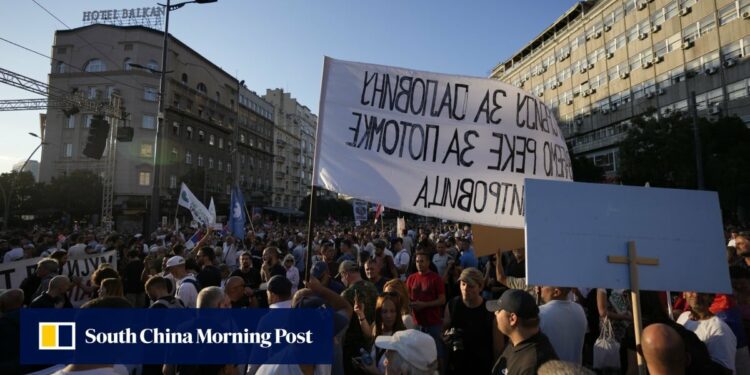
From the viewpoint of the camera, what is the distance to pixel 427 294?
5.50 metres

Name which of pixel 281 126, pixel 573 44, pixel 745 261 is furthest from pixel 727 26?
pixel 281 126

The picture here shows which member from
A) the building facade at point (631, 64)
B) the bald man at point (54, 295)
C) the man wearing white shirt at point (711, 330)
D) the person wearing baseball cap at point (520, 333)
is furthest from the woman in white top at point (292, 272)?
the building facade at point (631, 64)

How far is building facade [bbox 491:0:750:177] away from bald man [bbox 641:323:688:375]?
1124 inches

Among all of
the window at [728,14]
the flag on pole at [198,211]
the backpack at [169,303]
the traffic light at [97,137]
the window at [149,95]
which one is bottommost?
the backpack at [169,303]

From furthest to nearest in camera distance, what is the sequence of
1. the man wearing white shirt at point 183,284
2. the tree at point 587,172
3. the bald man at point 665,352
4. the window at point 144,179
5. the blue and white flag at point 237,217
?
the window at point 144,179 < the tree at point 587,172 < the blue and white flag at point 237,217 < the man wearing white shirt at point 183,284 < the bald man at point 665,352

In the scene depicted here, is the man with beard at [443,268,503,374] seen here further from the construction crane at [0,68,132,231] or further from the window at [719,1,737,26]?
the window at [719,1,737,26]

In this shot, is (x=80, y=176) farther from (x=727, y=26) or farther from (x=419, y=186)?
(x=727, y=26)

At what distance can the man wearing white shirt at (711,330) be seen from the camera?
9.63ft

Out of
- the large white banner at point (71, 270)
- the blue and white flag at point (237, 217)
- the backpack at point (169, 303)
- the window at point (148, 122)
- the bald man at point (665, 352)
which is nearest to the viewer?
the bald man at point (665, 352)

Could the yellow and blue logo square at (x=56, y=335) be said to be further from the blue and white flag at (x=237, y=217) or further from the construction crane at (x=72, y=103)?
the construction crane at (x=72, y=103)

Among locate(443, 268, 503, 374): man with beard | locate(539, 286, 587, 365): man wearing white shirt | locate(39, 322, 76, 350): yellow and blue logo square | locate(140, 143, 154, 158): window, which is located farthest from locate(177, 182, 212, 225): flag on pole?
locate(140, 143, 154, 158): window

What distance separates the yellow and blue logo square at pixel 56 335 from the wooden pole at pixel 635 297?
3.80 m

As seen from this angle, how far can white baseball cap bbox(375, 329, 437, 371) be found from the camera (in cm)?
263

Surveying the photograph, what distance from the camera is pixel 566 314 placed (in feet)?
11.8
